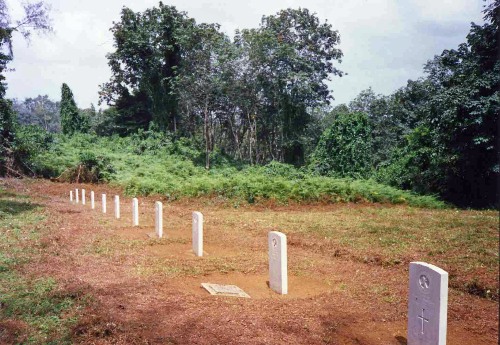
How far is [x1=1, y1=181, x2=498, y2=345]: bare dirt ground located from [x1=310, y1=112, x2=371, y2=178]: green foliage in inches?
646

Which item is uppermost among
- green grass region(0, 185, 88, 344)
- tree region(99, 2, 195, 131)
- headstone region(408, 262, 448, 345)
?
tree region(99, 2, 195, 131)

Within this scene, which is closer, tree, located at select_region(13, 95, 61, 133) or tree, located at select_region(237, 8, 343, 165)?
tree, located at select_region(237, 8, 343, 165)

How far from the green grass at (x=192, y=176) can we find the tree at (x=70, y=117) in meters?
5.40

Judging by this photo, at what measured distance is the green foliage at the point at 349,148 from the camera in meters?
27.1

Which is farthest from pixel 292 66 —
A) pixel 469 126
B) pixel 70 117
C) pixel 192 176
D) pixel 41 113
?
pixel 41 113

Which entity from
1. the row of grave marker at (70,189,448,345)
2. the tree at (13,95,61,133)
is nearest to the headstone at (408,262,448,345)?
the row of grave marker at (70,189,448,345)

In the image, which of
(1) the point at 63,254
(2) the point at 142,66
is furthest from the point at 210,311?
(2) the point at 142,66

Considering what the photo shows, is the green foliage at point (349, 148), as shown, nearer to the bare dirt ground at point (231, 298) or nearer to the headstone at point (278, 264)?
the bare dirt ground at point (231, 298)

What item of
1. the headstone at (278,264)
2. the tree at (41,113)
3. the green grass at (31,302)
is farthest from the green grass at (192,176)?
the tree at (41,113)

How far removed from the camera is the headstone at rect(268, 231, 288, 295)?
6.51 metres

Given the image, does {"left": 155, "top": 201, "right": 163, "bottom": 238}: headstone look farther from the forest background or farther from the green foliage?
the green foliage

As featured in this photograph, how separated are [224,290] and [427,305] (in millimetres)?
3109

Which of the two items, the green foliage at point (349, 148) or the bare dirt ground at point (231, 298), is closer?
the bare dirt ground at point (231, 298)

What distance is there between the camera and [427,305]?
4.30 m
